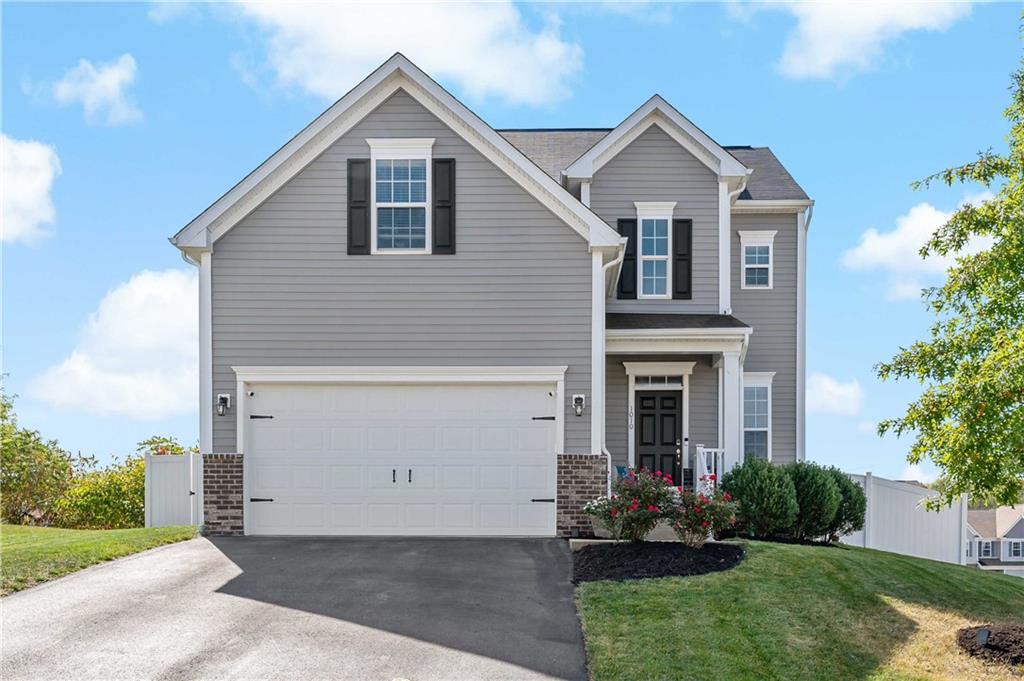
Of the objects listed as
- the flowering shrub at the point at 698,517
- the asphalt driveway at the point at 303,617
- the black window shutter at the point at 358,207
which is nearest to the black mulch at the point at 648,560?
the flowering shrub at the point at 698,517

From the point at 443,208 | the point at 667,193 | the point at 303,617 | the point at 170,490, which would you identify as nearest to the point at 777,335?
the point at 667,193

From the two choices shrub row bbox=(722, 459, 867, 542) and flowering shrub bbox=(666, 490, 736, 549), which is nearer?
flowering shrub bbox=(666, 490, 736, 549)

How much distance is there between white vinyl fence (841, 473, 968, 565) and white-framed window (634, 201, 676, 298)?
535 cm

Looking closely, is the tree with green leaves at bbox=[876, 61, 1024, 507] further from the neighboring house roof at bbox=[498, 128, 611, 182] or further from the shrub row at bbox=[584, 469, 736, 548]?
the neighboring house roof at bbox=[498, 128, 611, 182]

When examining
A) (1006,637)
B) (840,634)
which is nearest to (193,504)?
(840,634)

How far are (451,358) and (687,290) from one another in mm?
5731

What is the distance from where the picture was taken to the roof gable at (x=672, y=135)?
17.7 m

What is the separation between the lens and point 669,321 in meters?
16.8

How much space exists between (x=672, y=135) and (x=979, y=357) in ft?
29.8

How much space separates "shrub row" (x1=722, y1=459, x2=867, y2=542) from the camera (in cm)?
1494

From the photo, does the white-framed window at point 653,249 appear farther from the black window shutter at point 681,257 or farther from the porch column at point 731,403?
the porch column at point 731,403

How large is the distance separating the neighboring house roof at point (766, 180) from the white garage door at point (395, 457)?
8.13 meters

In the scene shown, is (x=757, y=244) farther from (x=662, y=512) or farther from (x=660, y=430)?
(x=662, y=512)

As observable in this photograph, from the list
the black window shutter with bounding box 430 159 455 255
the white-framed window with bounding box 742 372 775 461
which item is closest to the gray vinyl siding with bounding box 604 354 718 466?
the white-framed window with bounding box 742 372 775 461
